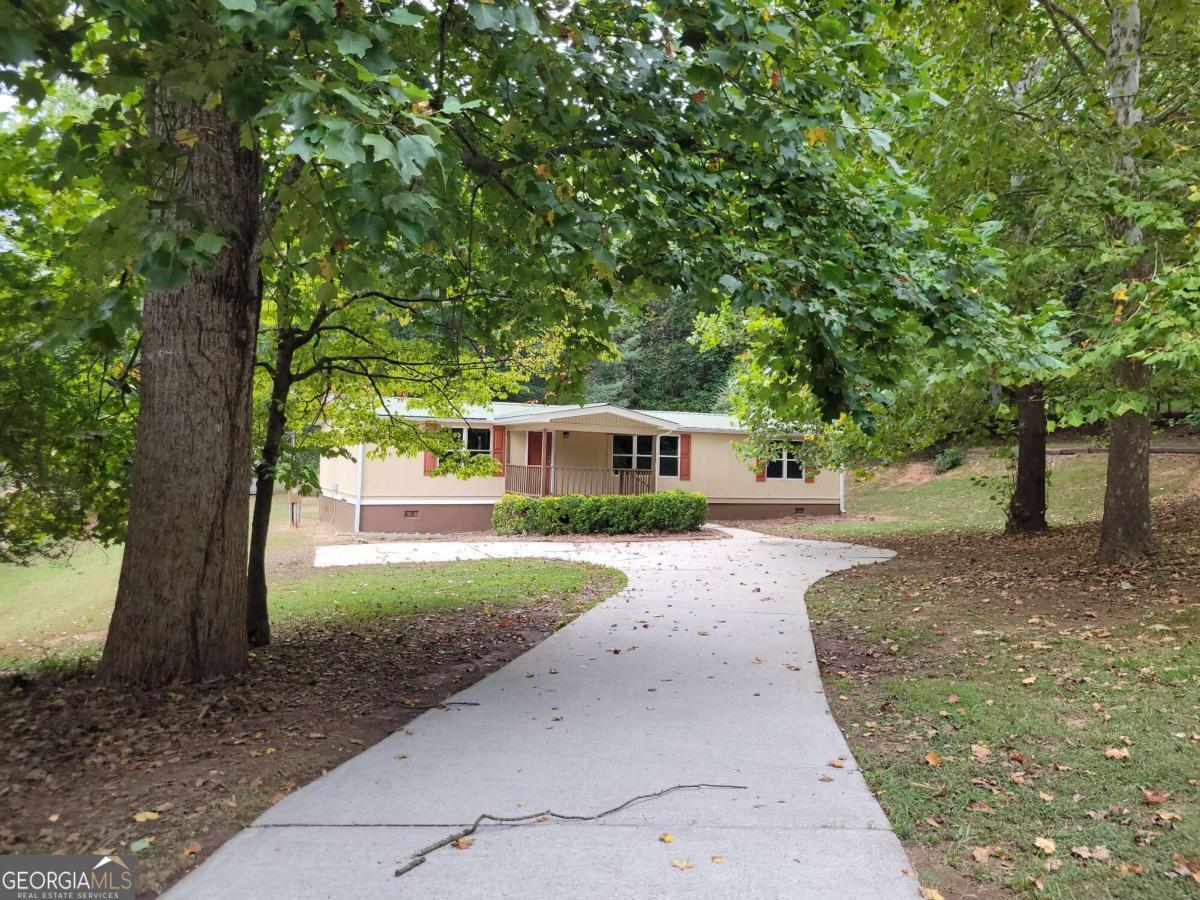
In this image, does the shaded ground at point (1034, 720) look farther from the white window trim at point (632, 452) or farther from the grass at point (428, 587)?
the white window trim at point (632, 452)

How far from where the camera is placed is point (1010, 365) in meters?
6.27

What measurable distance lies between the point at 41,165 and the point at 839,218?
536cm

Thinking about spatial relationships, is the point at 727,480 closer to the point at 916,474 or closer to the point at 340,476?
the point at 340,476

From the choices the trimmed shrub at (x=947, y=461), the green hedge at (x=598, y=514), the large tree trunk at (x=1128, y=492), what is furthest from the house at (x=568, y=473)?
the large tree trunk at (x=1128, y=492)

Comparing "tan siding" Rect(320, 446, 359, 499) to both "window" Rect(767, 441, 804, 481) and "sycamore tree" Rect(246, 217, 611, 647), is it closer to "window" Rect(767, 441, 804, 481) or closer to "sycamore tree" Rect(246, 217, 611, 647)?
"sycamore tree" Rect(246, 217, 611, 647)

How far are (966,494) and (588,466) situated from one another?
12.8 m

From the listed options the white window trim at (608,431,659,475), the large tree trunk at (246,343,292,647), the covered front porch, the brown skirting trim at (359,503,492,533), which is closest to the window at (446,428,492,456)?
the covered front porch

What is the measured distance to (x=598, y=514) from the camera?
61.9 ft

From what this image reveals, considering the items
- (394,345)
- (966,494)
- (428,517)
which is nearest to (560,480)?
(428,517)

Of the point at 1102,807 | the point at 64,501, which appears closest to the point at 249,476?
the point at 64,501

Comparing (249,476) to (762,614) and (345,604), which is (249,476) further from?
(762,614)

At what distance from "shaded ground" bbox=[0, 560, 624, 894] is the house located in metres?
10.2

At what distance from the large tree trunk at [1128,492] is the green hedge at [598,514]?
1083cm

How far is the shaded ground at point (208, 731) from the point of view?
332 cm
